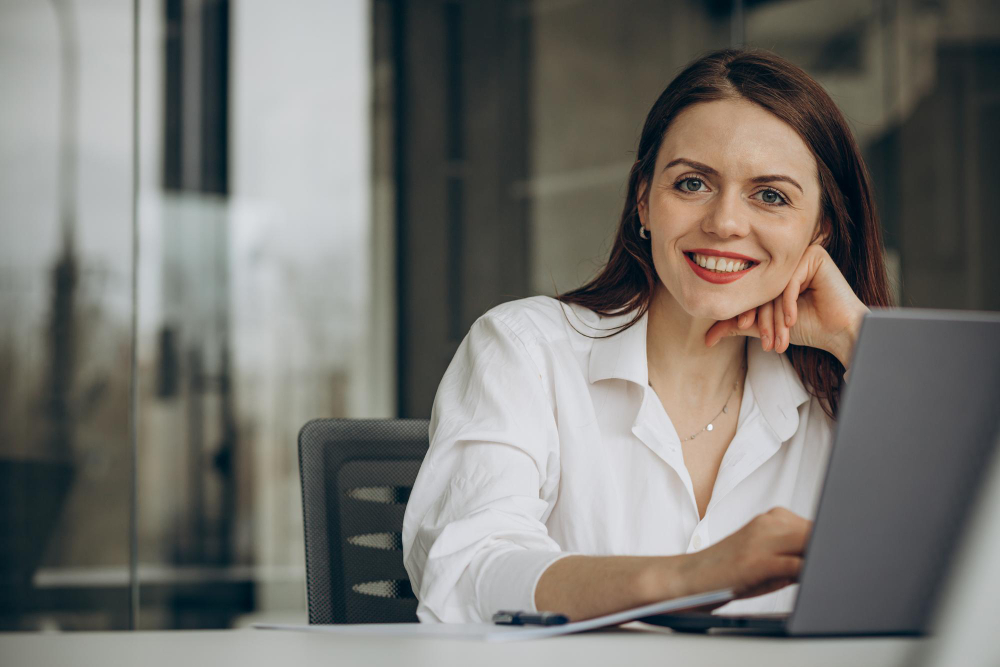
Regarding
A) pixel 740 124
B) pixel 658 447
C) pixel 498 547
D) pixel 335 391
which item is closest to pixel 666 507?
pixel 658 447

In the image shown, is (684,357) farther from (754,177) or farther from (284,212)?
(284,212)

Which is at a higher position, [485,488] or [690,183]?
[690,183]

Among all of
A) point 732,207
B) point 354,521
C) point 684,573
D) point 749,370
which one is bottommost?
point 354,521

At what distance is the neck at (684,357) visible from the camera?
→ 1.45 m

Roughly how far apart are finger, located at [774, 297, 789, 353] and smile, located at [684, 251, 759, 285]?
84 millimetres

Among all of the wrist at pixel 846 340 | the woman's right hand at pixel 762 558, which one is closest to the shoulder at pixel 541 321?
the wrist at pixel 846 340

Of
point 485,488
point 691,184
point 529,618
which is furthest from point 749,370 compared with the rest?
point 529,618

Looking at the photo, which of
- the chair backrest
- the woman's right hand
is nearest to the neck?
the chair backrest

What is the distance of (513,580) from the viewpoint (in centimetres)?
91

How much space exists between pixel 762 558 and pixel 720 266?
2.32 ft

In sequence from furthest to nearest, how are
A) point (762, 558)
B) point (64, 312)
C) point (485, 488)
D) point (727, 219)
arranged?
point (64, 312)
point (727, 219)
point (485, 488)
point (762, 558)

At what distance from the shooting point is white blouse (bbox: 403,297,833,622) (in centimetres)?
114

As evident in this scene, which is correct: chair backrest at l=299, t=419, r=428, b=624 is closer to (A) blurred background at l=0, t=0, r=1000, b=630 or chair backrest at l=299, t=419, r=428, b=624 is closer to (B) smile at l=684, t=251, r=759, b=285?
(B) smile at l=684, t=251, r=759, b=285

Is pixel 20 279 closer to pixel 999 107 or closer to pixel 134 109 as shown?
pixel 134 109
